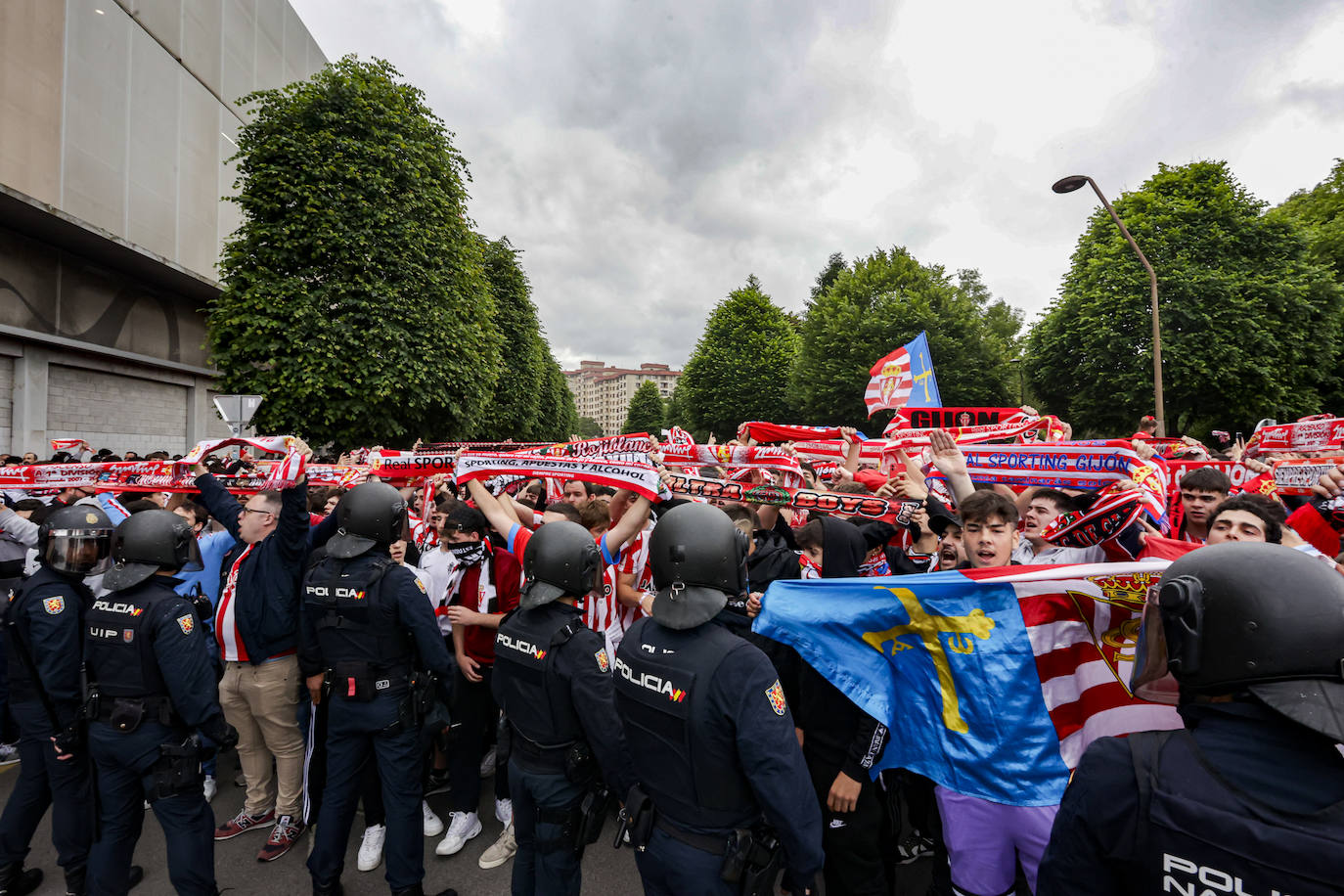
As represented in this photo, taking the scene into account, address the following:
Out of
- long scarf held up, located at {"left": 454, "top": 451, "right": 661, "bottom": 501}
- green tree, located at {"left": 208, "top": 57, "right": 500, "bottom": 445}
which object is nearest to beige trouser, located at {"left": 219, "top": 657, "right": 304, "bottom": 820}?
long scarf held up, located at {"left": 454, "top": 451, "right": 661, "bottom": 501}

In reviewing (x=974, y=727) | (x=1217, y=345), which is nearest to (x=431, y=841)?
(x=974, y=727)

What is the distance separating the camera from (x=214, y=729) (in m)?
3.27

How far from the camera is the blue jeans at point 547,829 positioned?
279 cm

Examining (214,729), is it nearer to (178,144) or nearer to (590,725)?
(590,725)

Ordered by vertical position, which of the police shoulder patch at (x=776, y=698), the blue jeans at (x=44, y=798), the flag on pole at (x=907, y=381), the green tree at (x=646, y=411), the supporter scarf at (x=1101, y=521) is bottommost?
the blue jeans at (x=44, y=798)

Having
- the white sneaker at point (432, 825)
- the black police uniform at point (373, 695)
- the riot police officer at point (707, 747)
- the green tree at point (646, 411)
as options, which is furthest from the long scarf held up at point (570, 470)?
the green tree at point (646, 411)

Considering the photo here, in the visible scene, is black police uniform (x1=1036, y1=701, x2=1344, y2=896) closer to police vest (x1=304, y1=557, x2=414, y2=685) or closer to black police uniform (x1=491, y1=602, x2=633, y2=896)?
black police uniform (x1=491, y1=602, x2=633, y2=896)

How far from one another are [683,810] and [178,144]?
2635 cm

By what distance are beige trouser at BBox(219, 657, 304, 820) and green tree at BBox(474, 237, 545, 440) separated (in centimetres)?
2834

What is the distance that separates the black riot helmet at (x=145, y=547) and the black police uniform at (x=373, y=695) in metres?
0.69

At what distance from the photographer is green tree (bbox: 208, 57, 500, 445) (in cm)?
1478

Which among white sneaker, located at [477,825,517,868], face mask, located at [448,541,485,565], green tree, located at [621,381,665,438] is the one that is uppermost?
green tree, located at [621,381,665,438]

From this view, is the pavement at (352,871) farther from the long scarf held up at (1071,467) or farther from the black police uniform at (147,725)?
the long scarf held up at (1071,467)

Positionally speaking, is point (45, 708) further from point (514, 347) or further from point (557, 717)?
point (514, 347)
